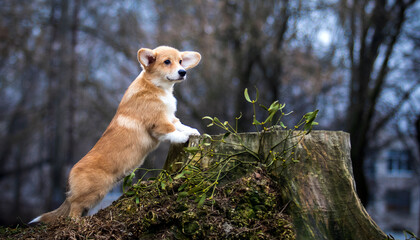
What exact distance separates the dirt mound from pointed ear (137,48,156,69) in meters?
1.40

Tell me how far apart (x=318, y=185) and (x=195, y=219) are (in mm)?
883

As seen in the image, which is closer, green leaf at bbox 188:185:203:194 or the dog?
green leaf at bbox 188:185:203:194

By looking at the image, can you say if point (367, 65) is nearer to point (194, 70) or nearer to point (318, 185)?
point (194, 70)

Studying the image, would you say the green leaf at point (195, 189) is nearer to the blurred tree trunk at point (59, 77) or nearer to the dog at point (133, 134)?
the dog at point (133, 134)

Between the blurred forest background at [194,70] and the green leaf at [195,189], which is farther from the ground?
the blurred forest background at [194,70]

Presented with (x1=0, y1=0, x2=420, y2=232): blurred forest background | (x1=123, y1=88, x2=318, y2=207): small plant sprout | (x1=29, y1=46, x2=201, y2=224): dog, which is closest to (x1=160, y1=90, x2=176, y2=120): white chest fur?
(x1=29, y1=46, x2=201, y2=224): dog

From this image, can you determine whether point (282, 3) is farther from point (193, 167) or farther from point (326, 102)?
point (193, 167)

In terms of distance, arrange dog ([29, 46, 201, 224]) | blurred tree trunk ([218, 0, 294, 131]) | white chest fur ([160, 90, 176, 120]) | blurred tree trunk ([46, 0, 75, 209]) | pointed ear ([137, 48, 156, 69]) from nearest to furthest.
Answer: dog ([29, 46, 201, 224])
pointed ear ([137, 48, 156, 69])
white chest fur ([160, 90, 176, 120])
blurred tree trunk ([46, 0, 75, 209])
blurred tree trunk ([218, 0, 294, 131])

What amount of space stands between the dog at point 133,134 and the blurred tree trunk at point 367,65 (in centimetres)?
596

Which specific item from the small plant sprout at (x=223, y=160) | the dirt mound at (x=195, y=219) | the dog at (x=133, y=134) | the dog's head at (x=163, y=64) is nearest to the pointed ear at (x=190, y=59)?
the dog at (x=133, y=134)

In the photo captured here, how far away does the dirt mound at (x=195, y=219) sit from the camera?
2.09 metres

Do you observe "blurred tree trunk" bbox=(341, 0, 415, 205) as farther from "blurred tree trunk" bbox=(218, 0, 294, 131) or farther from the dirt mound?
the dirt mound

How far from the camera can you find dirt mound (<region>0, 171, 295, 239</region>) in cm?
209

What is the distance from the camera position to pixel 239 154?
8.29ft
